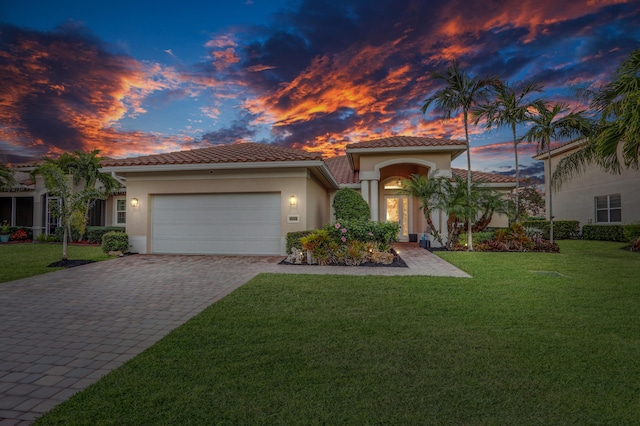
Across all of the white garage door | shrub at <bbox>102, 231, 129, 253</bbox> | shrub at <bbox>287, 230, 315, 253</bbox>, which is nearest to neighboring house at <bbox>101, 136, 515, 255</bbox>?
the white garage door

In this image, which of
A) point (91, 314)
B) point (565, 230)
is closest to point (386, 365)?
point (91, 314)

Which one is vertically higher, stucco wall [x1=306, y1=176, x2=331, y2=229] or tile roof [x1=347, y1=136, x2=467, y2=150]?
tile roof [x1=347, y1=136, x2=467, y2=150]

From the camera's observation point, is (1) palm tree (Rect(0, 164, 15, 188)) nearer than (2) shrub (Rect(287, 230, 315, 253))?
No

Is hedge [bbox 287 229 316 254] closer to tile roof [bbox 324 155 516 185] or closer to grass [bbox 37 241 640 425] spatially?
grass [bbox 37 241 640 425]

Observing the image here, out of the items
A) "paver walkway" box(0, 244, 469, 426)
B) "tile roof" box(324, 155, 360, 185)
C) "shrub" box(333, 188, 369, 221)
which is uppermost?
"tile roof" box(324, 155, 360, 185)

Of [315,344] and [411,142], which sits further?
[411,142]

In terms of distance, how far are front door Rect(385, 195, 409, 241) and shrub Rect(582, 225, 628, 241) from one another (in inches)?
378

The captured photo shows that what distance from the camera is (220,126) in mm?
17391

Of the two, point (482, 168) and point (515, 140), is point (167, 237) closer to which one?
point (515, 140)

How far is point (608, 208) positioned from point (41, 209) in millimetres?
31952

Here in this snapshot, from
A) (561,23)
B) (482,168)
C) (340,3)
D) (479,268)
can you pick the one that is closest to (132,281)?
(479,268)

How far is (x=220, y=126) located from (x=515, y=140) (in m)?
14.9

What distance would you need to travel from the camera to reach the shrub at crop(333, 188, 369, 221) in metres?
12.5

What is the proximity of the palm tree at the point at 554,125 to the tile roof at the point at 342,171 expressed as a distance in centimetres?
834
